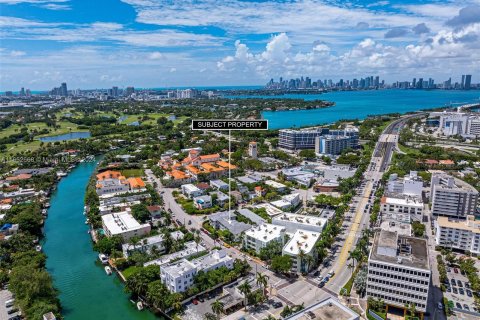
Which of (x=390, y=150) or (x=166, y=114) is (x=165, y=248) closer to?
(x=390, y=150)

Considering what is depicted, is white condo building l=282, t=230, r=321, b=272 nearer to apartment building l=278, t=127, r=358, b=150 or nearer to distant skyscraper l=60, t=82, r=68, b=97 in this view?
apartment building l=278, t=127, r=358, b=150

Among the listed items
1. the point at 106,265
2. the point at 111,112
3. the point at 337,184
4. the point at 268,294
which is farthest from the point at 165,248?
the point at 111,112

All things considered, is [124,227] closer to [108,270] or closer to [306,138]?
[108,270]

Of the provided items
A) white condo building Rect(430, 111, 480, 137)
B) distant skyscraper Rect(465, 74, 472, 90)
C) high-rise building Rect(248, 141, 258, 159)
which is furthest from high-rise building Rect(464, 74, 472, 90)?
high-rise building Rect(248, 141, 258, 159)

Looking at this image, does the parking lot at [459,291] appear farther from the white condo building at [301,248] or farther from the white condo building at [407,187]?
the white condo building at [407,187]

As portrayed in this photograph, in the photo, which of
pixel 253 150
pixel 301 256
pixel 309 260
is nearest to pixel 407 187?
pixel 309 260

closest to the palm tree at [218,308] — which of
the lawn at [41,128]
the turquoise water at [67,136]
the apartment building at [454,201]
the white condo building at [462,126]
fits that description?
the apartment building at [454,201]
